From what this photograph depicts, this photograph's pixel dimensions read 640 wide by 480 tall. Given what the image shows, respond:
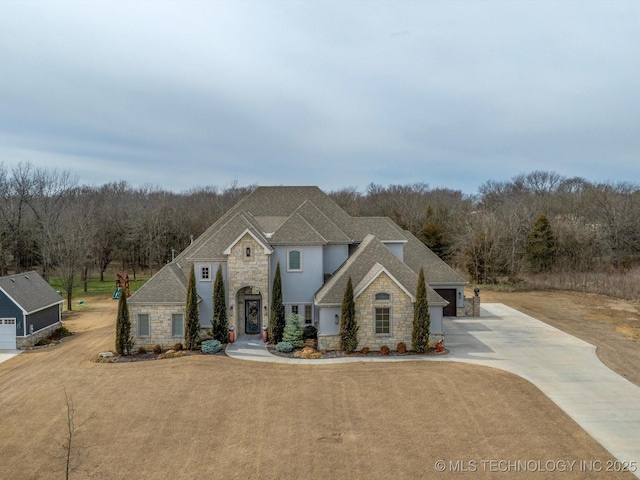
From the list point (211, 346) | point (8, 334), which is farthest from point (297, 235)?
point (8, 334)

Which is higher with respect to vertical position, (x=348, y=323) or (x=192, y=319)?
(x=192, y=319)

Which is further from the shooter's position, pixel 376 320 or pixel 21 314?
pixel 21 314

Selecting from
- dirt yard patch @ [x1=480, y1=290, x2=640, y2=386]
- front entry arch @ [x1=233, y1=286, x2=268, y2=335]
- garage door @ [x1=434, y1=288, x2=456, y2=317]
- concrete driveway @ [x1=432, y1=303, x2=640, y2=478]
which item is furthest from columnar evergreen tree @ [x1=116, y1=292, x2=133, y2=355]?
dirt yard patch @ [x1=480, y1=290, x2=640, y2=386]

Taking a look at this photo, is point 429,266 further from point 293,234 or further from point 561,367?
point 561,367

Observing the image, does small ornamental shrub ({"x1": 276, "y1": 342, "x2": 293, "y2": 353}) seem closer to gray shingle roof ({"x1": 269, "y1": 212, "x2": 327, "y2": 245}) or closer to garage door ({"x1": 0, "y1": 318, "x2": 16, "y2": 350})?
gray shingle roof ({"x1": 269, "y1": 212, "x2": 327, "y2": 245})

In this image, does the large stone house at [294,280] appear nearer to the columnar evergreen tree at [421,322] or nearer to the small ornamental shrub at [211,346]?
the columnar evergreen tree at [421,322]

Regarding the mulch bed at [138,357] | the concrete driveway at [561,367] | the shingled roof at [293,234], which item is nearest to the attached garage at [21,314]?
the mulch bed at [138,357]

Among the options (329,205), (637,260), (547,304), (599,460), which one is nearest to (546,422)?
(599,460)
